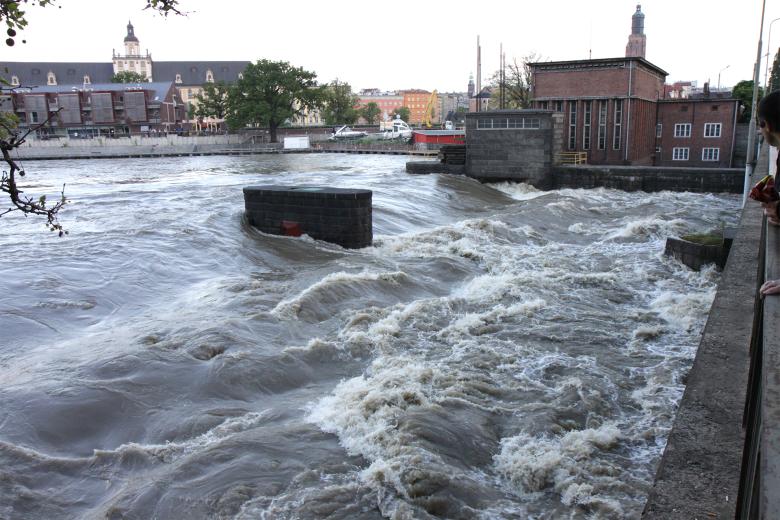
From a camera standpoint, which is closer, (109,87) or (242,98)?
(242,98)

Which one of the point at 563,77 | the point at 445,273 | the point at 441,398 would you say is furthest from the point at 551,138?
the point at 441,398

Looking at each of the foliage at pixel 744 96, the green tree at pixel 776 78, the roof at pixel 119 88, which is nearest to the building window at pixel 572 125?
the green tree at pixel 776 78

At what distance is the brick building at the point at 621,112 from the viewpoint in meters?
38.0

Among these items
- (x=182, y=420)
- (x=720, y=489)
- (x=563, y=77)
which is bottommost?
(x=182, y=420)

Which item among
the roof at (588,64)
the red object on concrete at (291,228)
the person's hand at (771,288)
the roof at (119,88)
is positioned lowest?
the red object on concrete at (291,228)

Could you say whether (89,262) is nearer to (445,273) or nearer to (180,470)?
(445,273)

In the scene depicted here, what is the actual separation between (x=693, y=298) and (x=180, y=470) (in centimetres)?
914

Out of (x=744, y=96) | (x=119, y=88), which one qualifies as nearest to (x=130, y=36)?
(x=119, y=88)

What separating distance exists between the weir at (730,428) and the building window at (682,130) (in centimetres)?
4190

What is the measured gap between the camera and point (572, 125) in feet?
129

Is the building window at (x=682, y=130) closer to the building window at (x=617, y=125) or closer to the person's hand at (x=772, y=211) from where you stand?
the building window at (x=617, y=125)

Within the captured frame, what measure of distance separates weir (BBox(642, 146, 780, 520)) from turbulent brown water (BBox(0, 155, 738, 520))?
114cm

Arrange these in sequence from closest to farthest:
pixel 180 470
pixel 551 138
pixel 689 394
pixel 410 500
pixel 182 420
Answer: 1. pixel 689 394
2. pixel 410 500
3. pixel 180 470
4. pixel 182 420
5. pixel 551 138

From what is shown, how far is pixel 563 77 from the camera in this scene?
39156 millimetres
